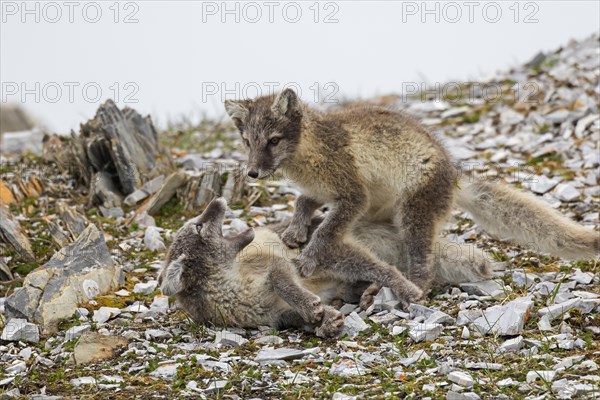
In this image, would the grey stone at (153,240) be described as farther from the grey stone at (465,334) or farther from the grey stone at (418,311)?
the grey stone at (465,334)

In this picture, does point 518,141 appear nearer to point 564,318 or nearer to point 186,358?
point 564,318

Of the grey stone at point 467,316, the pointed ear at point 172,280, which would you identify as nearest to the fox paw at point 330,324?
the grey stone at point 467,316

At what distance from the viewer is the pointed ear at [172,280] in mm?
6430

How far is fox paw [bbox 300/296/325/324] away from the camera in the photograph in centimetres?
632

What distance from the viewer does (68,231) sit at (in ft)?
29.1

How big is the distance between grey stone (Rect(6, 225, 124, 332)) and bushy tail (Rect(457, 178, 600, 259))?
3560 mm

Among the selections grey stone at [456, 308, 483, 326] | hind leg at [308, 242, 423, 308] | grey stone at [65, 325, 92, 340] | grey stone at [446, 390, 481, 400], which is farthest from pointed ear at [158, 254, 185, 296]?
grey stone at [446, 390, 481, 400]

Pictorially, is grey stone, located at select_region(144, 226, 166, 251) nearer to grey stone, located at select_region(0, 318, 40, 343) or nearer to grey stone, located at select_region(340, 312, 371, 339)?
grey stone, located at select_region(0, 318, 40, 343)

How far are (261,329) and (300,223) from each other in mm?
1486

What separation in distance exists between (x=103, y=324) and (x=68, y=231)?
229cm

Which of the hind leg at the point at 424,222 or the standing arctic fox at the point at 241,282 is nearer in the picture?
the standing arctic fox at the point at 241,282

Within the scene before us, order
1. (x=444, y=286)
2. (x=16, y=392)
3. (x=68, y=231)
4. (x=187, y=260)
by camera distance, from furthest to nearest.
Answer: (x=68, y=231) < (x=444, y=286) < (x=187, y=260) < (x=16, y=392)

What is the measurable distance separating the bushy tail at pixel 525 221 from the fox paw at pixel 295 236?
1.58 meters

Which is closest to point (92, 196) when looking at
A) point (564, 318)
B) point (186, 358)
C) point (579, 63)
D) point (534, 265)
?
point (186, 358)
